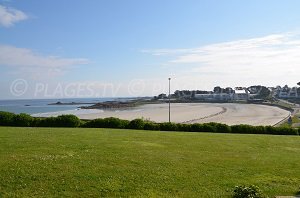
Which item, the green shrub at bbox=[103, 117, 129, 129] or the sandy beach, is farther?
the sandy beach

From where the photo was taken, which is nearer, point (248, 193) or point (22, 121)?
point (248, 193)

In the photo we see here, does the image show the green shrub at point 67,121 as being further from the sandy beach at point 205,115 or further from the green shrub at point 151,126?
the sandy beach at point 205,115

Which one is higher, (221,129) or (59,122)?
(59,122)

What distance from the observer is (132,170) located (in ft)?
33.0

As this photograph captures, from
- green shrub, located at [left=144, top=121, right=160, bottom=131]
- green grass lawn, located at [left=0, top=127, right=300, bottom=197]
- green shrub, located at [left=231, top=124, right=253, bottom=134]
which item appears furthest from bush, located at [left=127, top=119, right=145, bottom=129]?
green grass lawn, located at [left=0, top=127, right=300, bottom=197]

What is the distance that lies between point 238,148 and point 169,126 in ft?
43.3

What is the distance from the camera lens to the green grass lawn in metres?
8.39

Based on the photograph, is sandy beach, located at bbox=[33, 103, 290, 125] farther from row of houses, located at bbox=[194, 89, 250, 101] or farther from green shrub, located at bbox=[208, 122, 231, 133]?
row of houses, located at bbox=[194, 89, 250, 101]

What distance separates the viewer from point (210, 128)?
28812 millimetres

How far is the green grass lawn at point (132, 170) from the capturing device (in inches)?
330

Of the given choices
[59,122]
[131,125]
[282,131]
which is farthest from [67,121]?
[282,131]

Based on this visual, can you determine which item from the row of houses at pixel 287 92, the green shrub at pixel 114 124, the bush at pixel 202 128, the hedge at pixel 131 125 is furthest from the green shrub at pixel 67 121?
the row of houses at pixel 287 92

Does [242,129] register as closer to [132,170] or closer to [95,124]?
[95,124]

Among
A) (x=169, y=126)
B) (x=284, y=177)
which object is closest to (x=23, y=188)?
Result: (x=284, y=177)
